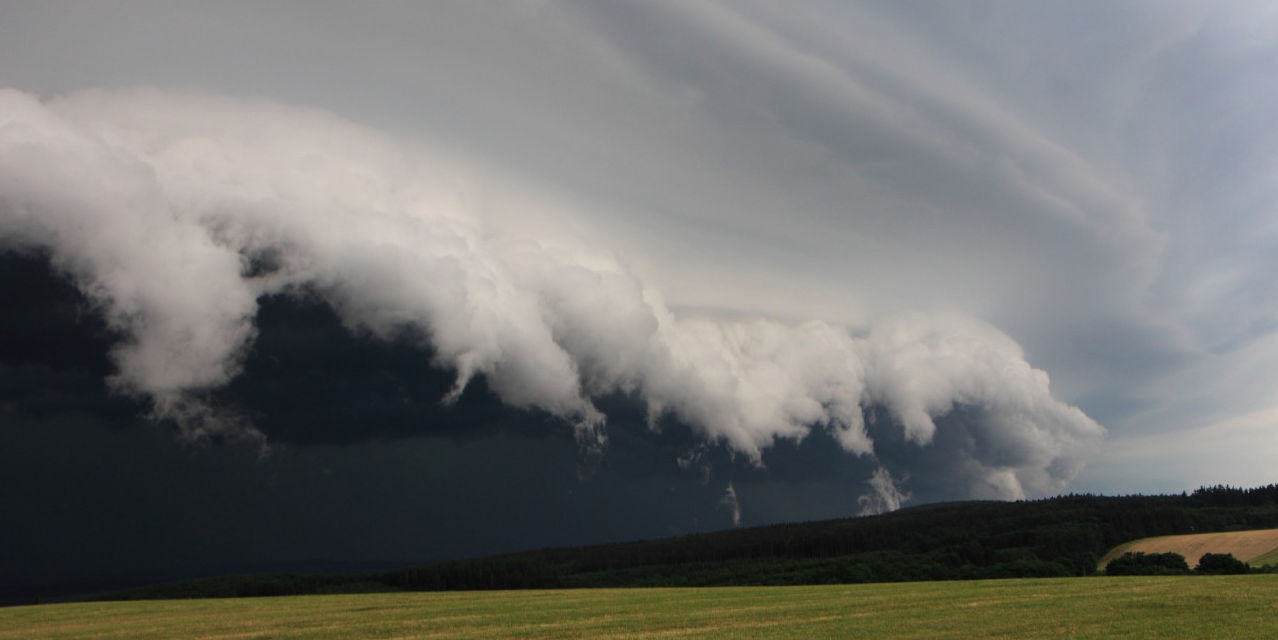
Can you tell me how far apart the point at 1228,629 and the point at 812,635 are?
791 inches

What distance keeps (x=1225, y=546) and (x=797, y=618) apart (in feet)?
504

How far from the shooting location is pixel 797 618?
166 ft

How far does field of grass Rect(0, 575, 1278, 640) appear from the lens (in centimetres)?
4028

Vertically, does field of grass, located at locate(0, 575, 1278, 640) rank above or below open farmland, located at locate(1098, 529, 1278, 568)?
above

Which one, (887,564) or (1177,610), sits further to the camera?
(887,564)

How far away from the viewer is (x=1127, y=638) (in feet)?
117

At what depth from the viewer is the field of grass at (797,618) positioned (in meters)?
40.3

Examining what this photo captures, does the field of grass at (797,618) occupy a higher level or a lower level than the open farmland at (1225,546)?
higher

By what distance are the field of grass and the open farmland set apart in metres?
94.5

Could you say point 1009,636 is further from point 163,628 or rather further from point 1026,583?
point 163,628

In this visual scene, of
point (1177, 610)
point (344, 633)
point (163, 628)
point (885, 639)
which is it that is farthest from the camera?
point (163, 628)

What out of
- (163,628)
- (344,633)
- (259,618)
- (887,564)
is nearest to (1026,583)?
(344,633)

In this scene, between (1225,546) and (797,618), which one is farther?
(1225,546)

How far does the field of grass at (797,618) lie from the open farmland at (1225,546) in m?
94.5
